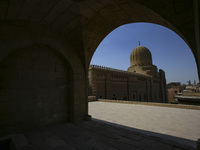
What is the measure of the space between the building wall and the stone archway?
10.7 metres

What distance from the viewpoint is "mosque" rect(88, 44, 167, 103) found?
16.2 metres

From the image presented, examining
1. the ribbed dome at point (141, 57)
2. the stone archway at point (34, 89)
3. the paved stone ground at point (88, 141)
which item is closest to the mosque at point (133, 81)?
the ribbed dome at point (141, 57)

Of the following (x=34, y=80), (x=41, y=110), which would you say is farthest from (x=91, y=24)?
(x=41, y=110)

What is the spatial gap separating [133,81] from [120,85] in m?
5.09

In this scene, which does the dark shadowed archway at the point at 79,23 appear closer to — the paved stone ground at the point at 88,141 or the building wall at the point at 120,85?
the paved stone ground at the point at 88,141

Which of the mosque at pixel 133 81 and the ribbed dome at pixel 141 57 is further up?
the ribbed dome at pixel 141 57

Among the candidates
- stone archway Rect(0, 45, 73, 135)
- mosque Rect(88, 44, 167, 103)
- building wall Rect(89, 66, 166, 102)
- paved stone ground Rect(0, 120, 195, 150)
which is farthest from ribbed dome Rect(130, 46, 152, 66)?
paved stone ground Rect(0, 120, 195, 150)

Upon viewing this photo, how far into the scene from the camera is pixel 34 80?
3916 mm

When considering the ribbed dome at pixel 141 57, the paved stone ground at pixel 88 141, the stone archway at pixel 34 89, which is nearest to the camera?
the paved stone ground at pixel 88 141

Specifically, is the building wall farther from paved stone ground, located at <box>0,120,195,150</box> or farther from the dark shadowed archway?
paved stone ground, located at <box>0,120,195,150</box>

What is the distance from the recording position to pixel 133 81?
78.4 ft

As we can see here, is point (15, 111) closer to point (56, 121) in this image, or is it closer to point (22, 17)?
point (56, 121)

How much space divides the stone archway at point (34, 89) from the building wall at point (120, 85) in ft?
35.2

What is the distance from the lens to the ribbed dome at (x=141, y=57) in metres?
36.4
